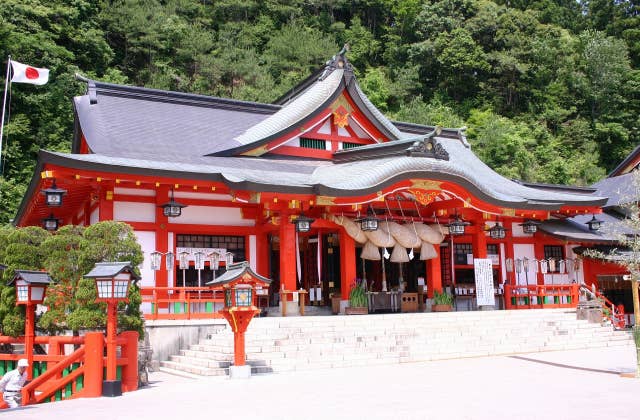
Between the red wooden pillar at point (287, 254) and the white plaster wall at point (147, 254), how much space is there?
352cm

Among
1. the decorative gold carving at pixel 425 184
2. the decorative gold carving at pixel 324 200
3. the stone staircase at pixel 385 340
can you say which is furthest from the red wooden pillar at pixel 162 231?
the decorative gold carving at pixel 425 184

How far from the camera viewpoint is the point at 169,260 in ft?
55.8

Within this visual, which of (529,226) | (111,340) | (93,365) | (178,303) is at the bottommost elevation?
(93,365)

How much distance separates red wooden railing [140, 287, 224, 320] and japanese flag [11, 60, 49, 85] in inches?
472

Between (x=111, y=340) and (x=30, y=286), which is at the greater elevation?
(x=30, y=286)

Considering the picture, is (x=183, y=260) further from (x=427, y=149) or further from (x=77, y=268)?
(x=427, y=149)

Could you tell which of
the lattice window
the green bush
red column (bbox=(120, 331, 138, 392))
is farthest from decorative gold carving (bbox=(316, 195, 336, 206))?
red column (bbox=(120, 331, 138, 392))

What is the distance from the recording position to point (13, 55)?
113 ft

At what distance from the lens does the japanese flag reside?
78.5 ft

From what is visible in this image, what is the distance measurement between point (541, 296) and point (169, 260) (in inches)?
490

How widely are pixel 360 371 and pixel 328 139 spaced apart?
10588 mm

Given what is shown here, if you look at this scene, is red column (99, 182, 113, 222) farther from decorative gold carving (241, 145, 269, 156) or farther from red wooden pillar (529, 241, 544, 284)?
red wooden pillar (529, 241, 544, 284)

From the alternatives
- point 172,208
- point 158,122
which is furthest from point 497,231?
point 158,122

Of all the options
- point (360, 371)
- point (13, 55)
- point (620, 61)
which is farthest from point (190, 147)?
point (620, 61)
